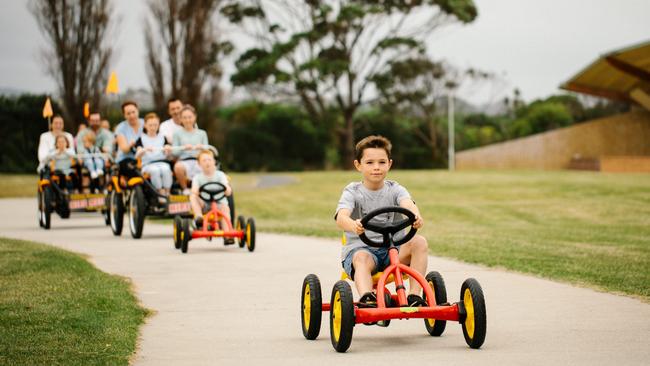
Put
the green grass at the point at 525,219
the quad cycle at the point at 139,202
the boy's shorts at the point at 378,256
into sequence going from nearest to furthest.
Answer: the boy's shorts at the point at 378,256
the green grass at the point at 525,219
the quad cycle at the point at 139,202

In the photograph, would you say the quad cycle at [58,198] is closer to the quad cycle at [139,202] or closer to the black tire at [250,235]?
the quad cycle at [139,202]

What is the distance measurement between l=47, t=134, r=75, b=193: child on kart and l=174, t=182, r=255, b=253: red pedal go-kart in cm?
558

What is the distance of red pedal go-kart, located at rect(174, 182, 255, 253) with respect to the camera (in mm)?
13453

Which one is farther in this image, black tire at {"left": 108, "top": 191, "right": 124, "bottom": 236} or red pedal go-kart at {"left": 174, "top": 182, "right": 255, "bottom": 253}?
black tire at {"left": 108, "top": 191, "right": 124, "bottom": 236}

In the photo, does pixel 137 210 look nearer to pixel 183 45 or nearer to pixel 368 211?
pixel 368 211

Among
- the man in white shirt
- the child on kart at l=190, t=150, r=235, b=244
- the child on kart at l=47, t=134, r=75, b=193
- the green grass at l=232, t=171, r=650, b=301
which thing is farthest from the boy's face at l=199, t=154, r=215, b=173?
the child on kart at l=47, t=134, r=75, b=193

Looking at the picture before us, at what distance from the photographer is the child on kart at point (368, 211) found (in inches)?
280

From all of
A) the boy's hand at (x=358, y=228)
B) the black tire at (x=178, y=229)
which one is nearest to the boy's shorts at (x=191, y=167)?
the black tire at (x=178, y=229)

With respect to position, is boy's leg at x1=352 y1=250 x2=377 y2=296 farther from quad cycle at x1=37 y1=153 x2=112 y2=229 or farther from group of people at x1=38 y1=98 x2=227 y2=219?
quad cycle at x1=37 y1=153 x2=112 y2=229

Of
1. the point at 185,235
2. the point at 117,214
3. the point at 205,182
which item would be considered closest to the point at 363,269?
the point at 185,235

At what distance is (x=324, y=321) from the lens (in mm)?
8180

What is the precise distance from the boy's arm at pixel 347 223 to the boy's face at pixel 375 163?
0.99 feet

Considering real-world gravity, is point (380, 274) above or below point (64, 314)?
above

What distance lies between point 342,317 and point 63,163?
13.8 m
